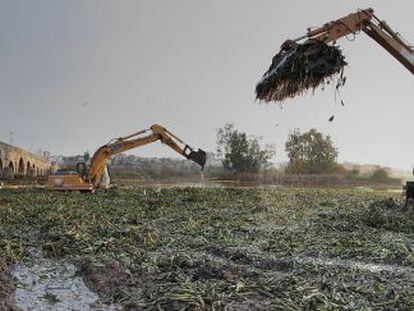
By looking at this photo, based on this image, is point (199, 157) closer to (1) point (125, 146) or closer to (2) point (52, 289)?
(1) point (125, 146)

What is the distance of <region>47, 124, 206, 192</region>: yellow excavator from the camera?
91.1 ft

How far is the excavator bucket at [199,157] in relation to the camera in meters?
27.5

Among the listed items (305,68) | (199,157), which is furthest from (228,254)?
(199,157)

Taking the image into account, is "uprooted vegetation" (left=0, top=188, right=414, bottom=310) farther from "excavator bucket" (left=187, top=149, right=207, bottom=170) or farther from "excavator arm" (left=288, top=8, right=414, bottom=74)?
"excavator bucket" (left=187, top=149, right=207, bottom=170)

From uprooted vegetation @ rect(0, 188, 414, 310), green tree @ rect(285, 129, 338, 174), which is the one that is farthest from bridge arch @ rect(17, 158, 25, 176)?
uprooted vegetation @ rect(0, 188, 414, 310)

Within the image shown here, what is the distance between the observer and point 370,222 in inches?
579

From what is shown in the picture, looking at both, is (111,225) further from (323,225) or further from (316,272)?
(316,272)

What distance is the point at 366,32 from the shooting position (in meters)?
16.2

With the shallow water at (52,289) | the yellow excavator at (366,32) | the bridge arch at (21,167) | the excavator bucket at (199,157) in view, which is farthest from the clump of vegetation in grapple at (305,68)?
the bridge arch at (21,167)

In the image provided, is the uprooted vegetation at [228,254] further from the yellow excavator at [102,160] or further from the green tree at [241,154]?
the green tree at [241,154]

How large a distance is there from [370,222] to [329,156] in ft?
214

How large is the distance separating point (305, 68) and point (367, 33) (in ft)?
10.9

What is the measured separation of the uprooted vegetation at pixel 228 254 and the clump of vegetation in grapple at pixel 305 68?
148 inches

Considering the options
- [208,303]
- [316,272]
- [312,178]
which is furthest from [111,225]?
[312,178]
